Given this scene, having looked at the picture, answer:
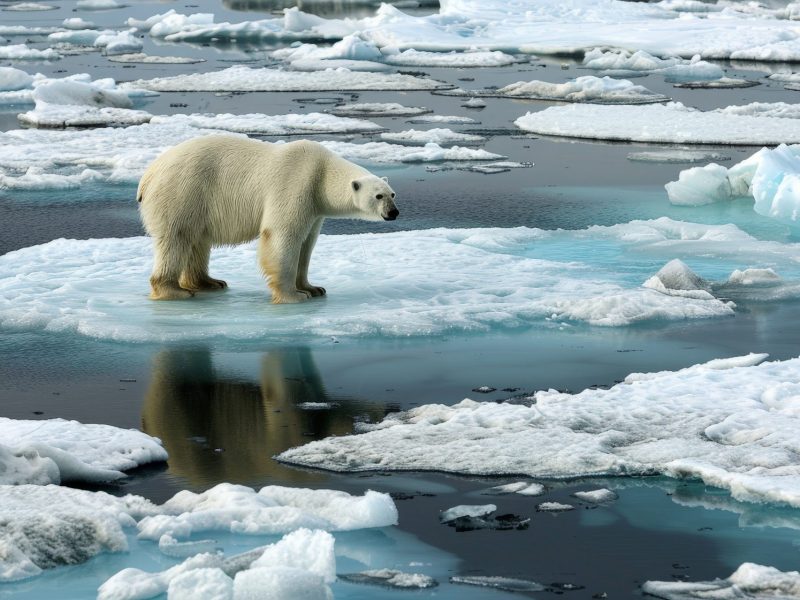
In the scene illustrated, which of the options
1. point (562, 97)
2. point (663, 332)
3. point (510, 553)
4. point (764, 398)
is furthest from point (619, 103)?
point (510, 553)

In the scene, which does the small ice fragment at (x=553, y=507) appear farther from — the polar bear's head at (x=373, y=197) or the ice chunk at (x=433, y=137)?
the ice chunk at (x=433, y=137)

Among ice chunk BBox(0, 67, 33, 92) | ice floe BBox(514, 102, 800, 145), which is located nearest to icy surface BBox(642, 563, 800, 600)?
ice floe BBox(514, 102, 800, 145)

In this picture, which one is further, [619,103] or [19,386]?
[619,103]

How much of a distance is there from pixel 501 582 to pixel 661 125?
13.1m

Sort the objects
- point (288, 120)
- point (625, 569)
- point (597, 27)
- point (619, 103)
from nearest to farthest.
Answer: point (625, 569), point (288, 120), point (619, 103), point (597, 27)

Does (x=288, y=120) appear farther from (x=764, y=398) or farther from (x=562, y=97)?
(x=764, y=398)

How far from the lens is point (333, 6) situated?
1649 inches

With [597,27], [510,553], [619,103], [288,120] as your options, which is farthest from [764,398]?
[597,27]

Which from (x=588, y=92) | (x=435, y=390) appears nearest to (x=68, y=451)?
(x=435, y=390)

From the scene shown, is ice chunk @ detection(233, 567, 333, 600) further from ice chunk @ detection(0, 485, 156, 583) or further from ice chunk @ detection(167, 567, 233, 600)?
ice chunk @ detection(0, 485, 156, 583)

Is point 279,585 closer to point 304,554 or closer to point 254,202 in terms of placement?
point 304,554

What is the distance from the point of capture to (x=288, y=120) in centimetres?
1762

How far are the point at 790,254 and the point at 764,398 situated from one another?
12.4 feet

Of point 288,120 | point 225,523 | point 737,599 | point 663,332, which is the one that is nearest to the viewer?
point 737,599
